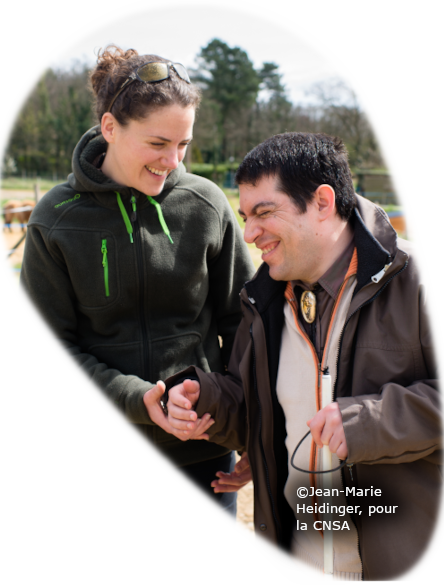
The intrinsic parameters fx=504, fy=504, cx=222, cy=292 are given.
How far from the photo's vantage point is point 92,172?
2.24 metres

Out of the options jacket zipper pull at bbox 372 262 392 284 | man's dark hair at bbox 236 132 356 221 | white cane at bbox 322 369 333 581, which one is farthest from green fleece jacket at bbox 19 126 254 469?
jacket zipper pull at bbox 372 262 392 284

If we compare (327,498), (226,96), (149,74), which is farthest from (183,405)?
(226,96)

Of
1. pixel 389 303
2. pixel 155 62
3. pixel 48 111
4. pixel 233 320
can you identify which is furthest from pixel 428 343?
pixel 48 111

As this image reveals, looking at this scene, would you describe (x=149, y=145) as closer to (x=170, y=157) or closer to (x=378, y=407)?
(x=170, y=157)

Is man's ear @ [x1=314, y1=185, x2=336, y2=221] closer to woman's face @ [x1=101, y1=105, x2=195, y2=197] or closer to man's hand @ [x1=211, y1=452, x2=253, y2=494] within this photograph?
woman's face @ [x1=101, y1=105, x2=195, y2=197]

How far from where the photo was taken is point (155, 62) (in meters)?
Result: 2.11

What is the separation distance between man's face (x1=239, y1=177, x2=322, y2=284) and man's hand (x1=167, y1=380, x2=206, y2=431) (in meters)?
0.55

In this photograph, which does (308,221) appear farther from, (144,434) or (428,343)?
(144,434)

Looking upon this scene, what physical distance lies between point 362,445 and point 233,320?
3.91ft

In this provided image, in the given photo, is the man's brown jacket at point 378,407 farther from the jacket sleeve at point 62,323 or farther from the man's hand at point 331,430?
the jacket sleeve at point 62,323

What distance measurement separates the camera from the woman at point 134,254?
6.90ft

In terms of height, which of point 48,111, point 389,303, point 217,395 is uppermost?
point 48,111

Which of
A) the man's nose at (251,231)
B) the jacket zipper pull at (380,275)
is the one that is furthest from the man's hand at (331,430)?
the man's nose at (251,231)

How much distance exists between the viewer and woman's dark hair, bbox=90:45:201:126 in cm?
206
